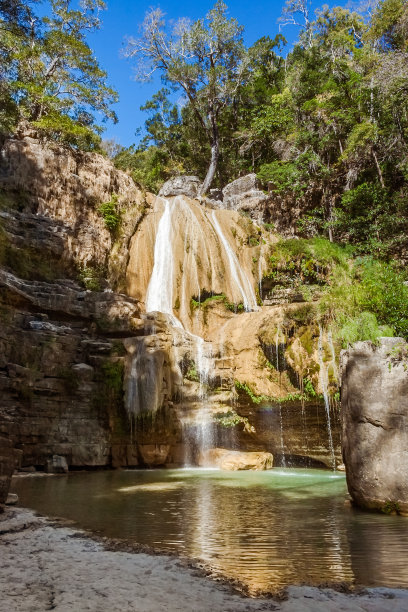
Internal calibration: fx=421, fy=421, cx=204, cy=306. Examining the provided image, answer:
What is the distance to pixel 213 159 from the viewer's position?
32.4 m

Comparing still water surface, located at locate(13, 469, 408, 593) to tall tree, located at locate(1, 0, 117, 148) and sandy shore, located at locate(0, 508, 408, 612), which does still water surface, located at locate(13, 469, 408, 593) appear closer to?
sandy shore, located at locate(0, 508, 408, 612)

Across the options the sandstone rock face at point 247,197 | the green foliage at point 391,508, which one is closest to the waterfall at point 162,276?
the sandstone rock face at point 247,197

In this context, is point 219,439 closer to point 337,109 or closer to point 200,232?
point 200,232

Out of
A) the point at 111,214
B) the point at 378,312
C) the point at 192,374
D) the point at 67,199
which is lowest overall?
the point at 192,374

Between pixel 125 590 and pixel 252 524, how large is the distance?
2.88 metres

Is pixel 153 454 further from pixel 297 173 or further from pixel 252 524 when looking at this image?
pixel 297 173

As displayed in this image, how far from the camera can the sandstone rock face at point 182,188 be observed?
30261 mm

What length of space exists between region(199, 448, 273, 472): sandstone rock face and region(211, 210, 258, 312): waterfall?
7425 mm

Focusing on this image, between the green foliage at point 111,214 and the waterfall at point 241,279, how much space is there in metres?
5.39

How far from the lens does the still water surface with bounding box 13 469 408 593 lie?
12.1ft

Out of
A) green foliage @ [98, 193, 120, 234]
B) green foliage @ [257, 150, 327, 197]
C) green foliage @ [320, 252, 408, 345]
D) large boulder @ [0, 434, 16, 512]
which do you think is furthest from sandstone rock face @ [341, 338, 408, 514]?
green foliage @ [257, 150, 327, 197]

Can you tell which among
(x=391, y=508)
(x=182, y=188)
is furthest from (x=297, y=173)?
(x=391, y=508)

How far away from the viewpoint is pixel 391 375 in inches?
244

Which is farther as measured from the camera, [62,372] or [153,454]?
[62,372]
